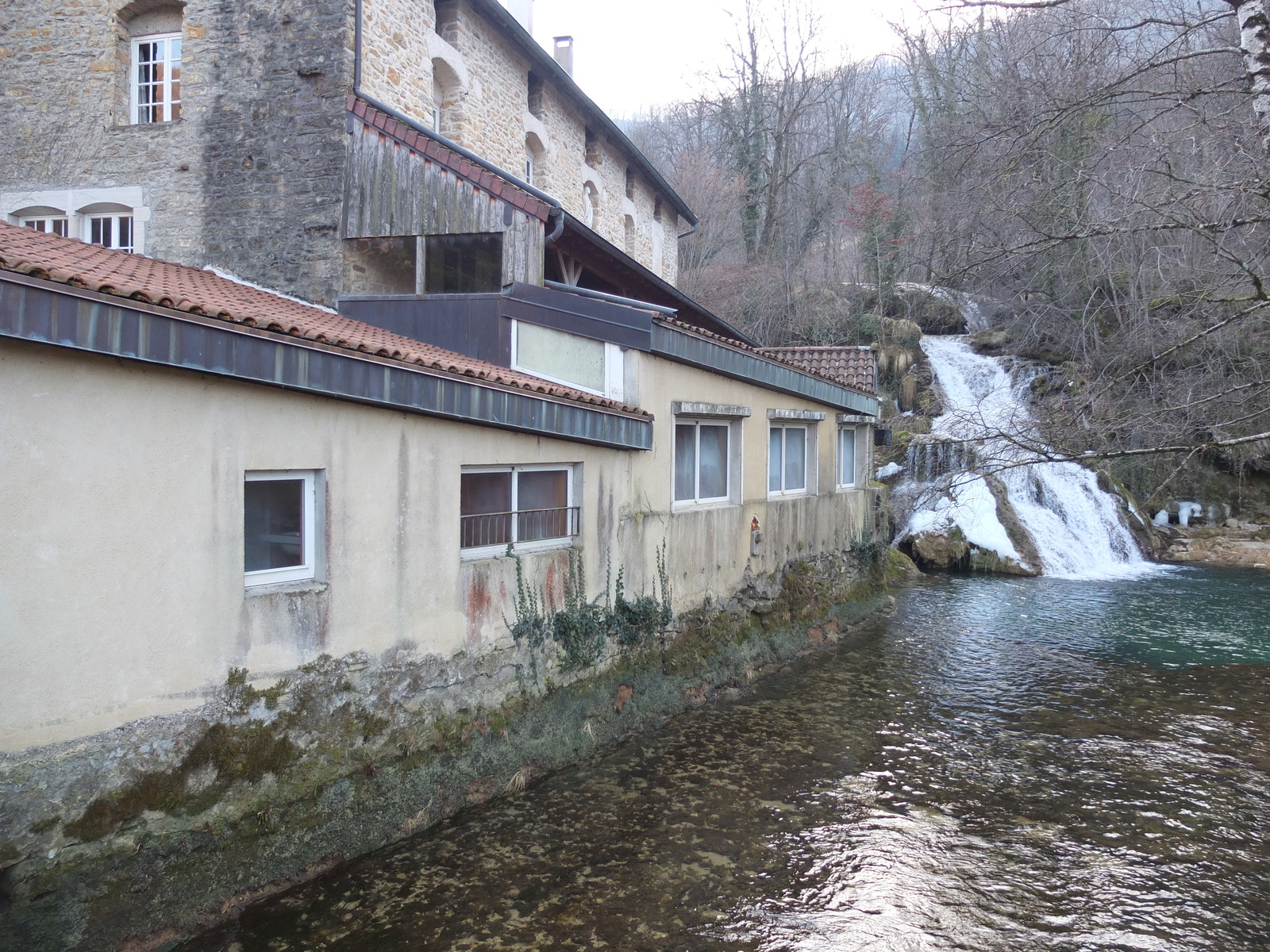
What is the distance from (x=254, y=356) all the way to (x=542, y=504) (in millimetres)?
3149

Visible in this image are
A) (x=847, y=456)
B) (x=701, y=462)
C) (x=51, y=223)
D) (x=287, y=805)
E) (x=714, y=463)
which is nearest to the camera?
(x=287, y=805)

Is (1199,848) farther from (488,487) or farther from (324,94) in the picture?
(324,94)

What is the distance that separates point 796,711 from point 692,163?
29.1 meters

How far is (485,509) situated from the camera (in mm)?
7164

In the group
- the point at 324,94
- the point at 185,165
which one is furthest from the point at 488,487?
the point at 185,165

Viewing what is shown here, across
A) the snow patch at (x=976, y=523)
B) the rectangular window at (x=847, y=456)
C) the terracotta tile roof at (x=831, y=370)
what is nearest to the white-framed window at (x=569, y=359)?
the terracotta tile roof at (x=831, y=370)

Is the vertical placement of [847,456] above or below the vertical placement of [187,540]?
above

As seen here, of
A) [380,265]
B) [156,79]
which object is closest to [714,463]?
[380,265]

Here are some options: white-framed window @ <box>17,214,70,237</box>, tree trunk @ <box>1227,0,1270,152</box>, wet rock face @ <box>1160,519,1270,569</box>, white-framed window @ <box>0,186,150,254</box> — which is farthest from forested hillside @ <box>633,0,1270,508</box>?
white-framed window @ <box>17,214,70,237</box>

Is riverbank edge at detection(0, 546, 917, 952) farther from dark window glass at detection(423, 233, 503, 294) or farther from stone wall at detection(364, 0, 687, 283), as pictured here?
stone wall at detection(364, 0, 687, 283)

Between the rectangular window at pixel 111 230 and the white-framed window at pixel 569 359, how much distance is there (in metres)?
6.02

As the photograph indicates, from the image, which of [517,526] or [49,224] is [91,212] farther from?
[517,526]

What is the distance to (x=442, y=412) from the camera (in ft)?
21.0

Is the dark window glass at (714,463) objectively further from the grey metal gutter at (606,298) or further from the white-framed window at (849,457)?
the white-framed window at (849,457)
